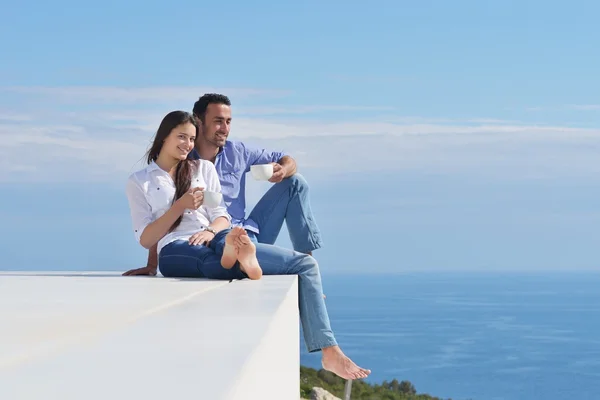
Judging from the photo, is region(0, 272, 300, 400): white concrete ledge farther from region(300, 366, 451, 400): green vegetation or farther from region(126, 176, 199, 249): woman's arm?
region(300, 366, 451, 400): green vegetation

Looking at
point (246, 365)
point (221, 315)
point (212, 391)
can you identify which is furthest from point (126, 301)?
point (212, 391)

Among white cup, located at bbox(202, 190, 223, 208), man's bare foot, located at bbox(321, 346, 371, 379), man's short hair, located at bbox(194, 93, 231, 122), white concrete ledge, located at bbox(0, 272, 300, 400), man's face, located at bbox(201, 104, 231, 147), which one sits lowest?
man's bare foot, located at bbox(321, 346, 371, 379)

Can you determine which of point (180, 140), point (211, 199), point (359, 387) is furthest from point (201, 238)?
point (359, 387)

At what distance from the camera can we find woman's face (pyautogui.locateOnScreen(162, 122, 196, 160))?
5.11 meters

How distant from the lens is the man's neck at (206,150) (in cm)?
584

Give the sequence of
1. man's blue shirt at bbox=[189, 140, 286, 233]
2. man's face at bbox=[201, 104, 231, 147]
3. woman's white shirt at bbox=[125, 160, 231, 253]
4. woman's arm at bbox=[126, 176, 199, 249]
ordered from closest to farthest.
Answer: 1. woman's arm at bbox=[126, 176, 199, 249]
2. woman's white shirt at bbox=[125, 160, 231, 253]
3. man's face at bbox=[201, 104, 231, 147]
4. man's blue shirt at bbox=[189, 140, 286, 233]

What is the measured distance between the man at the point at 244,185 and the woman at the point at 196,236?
0.40 meters

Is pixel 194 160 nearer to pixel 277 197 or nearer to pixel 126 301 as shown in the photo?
pixel 277 197

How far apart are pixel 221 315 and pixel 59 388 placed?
1347mm

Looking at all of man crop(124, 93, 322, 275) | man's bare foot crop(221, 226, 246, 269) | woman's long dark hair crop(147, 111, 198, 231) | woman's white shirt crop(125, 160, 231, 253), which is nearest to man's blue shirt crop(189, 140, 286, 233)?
man crop(124, 93, 322, 275)

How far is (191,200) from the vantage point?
4.81 metres

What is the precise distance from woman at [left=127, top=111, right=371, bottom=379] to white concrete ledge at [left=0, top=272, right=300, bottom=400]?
547 millimetres

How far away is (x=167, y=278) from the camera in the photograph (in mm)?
5078

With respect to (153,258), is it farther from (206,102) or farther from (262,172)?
(206,102)
